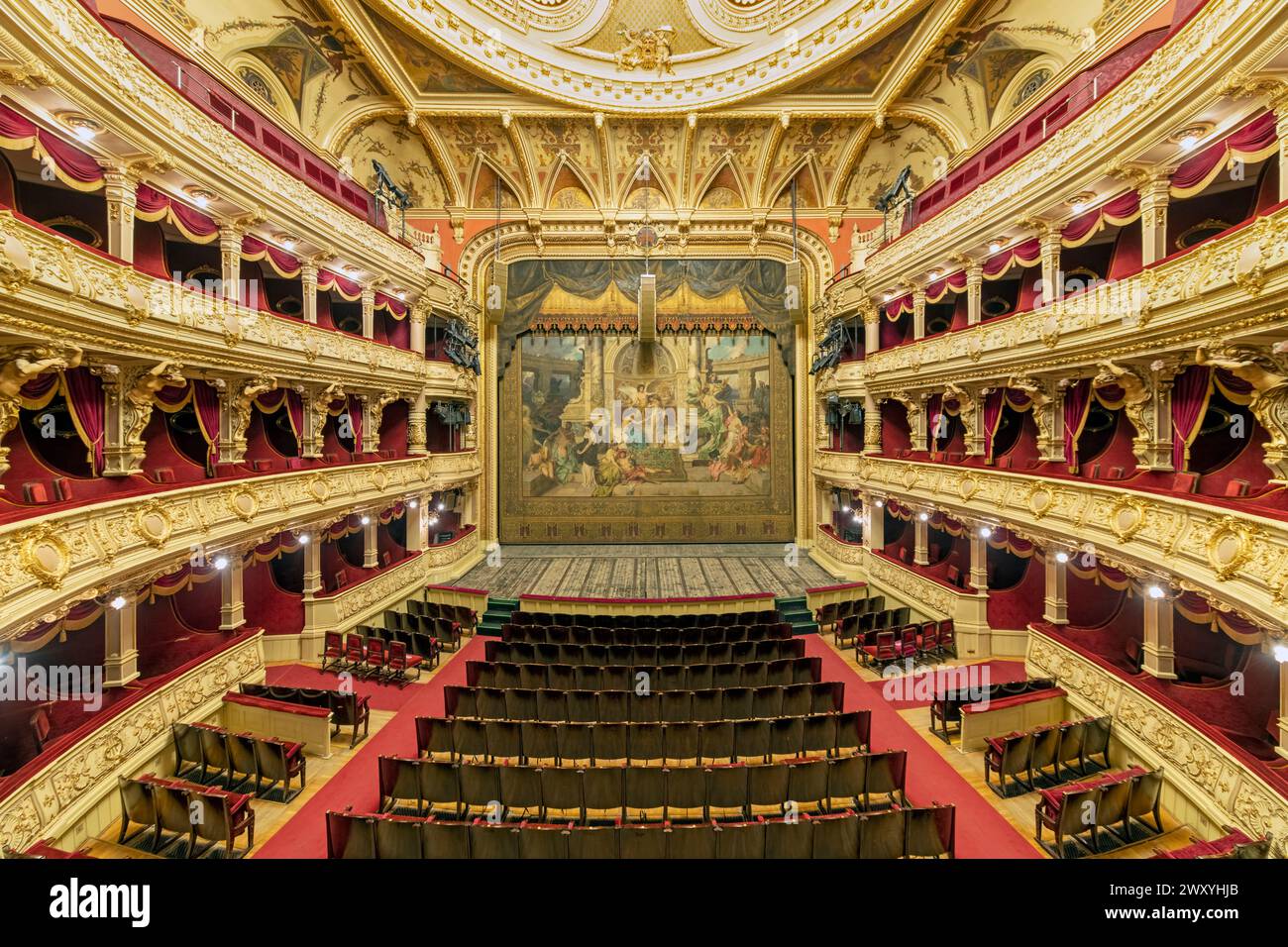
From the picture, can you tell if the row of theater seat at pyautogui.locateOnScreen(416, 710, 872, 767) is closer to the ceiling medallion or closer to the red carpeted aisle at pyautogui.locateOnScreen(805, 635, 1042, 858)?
the red carpeted aisle at pyautogui.locateOnScreen(805, 635, 1042, 858)

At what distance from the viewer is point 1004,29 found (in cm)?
1287

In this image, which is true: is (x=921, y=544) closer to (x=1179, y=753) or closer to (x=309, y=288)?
(x=1179, y=753)

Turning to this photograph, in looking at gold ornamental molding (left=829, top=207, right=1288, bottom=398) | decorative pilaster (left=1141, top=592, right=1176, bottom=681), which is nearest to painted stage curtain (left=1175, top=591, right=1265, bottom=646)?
decorative pilaster (left=1141, top=592, right=1176, bottom=681)

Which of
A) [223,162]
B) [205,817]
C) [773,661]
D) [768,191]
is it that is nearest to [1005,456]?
[773,661]

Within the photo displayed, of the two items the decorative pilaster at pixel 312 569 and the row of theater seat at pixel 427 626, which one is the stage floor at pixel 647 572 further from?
the decorative pilaster at pixel 312 569

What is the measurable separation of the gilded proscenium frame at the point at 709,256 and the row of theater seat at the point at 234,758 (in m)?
12.4

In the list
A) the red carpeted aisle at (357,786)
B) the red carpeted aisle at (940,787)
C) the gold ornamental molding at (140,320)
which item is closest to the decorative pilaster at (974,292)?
the red carpeted aisle at (940,787)

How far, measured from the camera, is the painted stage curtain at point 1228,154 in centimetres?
665

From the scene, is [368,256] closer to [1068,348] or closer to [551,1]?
[551,1]

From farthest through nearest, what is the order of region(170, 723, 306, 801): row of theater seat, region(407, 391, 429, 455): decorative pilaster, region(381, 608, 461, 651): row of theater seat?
region(407, 391, 429, 455): decorative pilaster → region(381, 608, 461, 651): row of theater seat → region(170, 723, 306, 801): row of theater seat

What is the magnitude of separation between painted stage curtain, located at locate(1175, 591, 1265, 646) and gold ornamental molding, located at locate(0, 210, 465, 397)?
48.2 ft

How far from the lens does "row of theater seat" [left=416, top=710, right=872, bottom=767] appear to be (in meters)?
7.46

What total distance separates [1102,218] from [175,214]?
1580 centimetres

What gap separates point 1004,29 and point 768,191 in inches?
301
